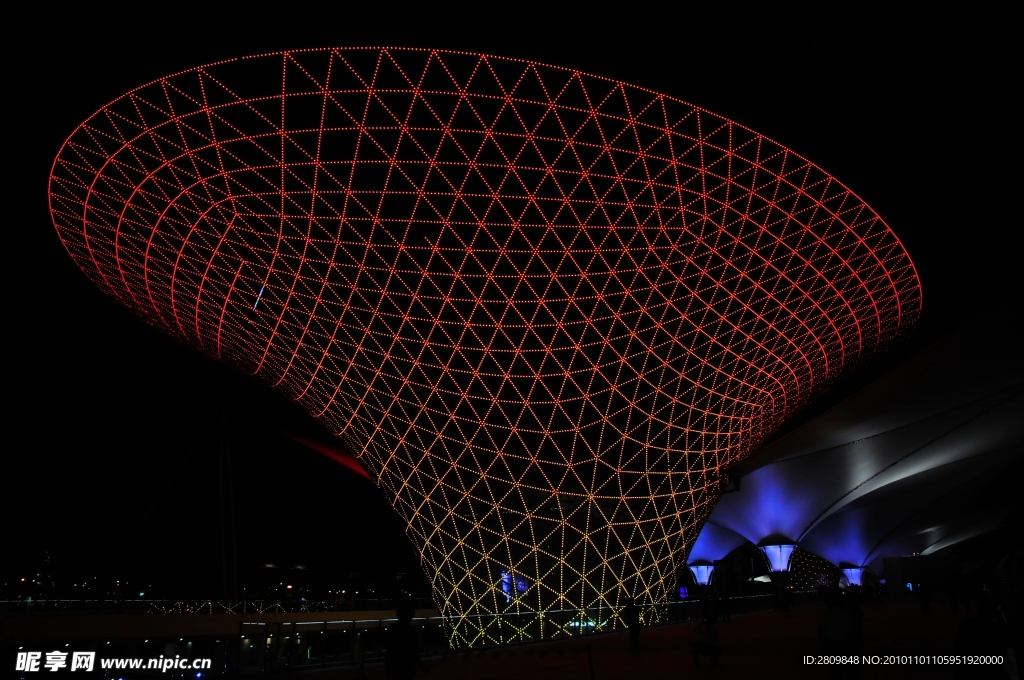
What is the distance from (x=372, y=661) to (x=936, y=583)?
3545 centimetres

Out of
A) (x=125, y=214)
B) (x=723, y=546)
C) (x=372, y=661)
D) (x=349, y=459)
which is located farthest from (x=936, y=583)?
(x=125, y=214)

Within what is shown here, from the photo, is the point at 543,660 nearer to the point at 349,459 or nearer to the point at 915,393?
the point at 915,393

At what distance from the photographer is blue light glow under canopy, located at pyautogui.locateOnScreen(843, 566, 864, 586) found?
216 feet

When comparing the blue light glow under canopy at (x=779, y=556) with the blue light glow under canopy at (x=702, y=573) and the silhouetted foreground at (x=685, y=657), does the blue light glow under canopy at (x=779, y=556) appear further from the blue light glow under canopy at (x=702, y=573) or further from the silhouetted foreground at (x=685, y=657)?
the silhouetted foreground at (x=685, y=657)

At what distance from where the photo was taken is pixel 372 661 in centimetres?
1523

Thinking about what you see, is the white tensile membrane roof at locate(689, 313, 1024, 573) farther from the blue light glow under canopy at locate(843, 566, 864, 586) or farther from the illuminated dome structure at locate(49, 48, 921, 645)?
the illuminated dome structure at locate(49, 48, 921, 645)

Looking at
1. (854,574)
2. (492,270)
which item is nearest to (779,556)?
(854,574)

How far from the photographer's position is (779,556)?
2106 inches

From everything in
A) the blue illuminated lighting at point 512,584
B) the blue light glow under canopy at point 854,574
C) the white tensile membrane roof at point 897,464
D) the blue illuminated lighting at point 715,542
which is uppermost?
the white tensile membrane roof at point 897,464

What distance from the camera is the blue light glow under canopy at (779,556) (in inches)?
2077

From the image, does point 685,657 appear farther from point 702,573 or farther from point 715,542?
point 702,573

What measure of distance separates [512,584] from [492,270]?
12.0m

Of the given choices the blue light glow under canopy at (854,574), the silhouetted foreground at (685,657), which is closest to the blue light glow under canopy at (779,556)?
the blue light glow under canopy at (854,574)

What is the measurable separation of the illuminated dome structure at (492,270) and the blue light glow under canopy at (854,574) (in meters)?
41.6
